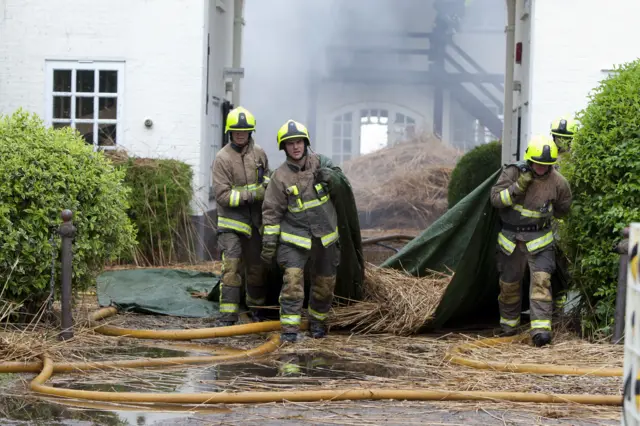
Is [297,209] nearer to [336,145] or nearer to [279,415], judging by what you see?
[279,415]

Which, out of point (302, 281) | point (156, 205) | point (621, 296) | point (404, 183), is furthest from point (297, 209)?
point (404, 183)

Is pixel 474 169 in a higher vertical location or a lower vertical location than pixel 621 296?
higher

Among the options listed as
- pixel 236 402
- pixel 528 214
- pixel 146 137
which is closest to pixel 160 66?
pixel 146 137

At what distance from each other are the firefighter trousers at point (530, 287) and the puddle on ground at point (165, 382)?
1.41 m

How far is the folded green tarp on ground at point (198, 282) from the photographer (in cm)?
843

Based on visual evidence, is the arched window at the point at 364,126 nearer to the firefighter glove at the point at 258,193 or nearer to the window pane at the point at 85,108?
the window pane at the point at 85,108

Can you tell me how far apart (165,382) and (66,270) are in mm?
1530

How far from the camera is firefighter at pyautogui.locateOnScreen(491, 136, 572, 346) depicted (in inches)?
304

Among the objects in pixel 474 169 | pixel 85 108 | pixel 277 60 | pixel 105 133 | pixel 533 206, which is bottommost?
pixel 533 206

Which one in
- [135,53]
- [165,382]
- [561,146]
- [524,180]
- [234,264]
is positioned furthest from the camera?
[135,53]

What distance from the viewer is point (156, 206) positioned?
12547 millimetres

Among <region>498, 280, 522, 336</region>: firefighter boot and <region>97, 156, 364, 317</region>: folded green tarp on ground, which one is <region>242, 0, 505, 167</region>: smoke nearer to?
<region>97, 156, 364, 317</region>: folded green tarp on ground

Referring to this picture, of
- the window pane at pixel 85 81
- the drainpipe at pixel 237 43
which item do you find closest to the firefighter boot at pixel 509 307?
the window pane at pixel 85 81

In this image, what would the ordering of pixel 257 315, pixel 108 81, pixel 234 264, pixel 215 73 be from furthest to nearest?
pixel 215 73
pixel 108 81
pixel 257 315
pixel 234 264
